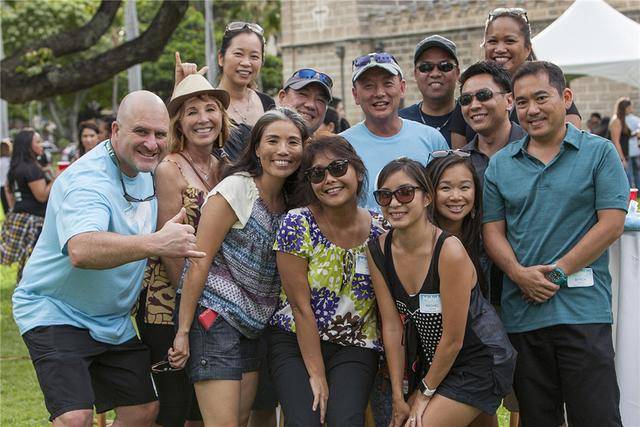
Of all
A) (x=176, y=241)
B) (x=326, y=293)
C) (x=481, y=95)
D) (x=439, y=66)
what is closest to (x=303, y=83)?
(x=439, y=66)

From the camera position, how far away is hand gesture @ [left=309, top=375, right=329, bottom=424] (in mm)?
4336

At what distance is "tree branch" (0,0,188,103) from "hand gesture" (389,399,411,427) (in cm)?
883

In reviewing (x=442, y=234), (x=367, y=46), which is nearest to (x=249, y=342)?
(x=442, y=234)

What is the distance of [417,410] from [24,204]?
8.43 meters

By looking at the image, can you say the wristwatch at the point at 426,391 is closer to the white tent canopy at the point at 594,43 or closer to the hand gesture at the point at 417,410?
the hand gesture at the point at 417,410

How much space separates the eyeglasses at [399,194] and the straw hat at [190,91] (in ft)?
3.94

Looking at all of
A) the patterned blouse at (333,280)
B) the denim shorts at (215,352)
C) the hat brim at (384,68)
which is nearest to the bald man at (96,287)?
the denim shorts at (215,352)

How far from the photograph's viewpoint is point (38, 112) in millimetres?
76375

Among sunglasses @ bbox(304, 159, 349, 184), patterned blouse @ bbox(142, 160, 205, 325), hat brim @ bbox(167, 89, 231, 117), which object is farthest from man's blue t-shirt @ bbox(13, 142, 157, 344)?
sunglasses @ bbox(304, 159, 349, 184)

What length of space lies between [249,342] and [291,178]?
0.84 m

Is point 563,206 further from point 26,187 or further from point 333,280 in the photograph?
point 26,187

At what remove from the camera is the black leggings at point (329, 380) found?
4266 millimetres

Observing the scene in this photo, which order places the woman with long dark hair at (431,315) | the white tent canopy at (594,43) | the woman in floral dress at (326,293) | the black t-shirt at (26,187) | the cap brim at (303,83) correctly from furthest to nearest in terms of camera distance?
the white tent canopy at (594,43) → the black t-shirt at (26,187) → the cap brim at (303,83) → the woman in floral dress at (326,293) → the woman with long dark hair at (431,315)

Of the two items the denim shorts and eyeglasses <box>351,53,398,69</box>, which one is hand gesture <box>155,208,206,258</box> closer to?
the denim shorts
